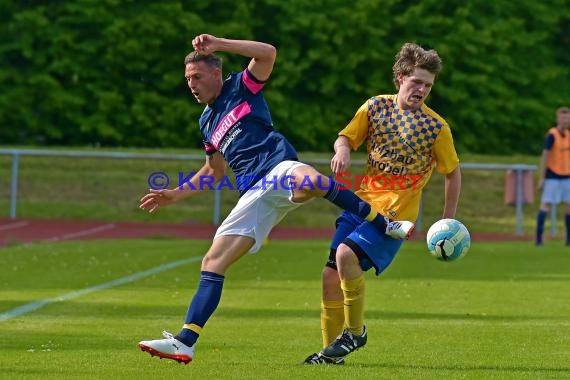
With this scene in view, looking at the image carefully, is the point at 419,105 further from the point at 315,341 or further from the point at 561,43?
the point at 561,43

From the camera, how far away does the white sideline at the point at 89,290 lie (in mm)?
11431

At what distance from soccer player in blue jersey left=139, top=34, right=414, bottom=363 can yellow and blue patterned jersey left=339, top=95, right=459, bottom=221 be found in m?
0.31

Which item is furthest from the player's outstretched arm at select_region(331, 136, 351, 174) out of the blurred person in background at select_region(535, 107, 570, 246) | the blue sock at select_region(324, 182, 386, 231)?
the blurred person in background at select_region(535, 107, 570, 246)

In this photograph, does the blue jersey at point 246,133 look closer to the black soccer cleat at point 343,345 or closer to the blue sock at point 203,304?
the blue sock at point 203,304

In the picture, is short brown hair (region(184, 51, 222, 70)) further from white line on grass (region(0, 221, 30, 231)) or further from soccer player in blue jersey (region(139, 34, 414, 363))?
white line on grass (region(0, 221, 30, 231))

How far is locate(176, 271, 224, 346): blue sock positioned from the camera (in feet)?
26.3

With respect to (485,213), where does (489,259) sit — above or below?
above

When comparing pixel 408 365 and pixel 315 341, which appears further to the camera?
pixel 315 341

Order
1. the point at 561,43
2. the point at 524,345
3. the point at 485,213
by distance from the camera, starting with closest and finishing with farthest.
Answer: the point at 524,345 < the point at 485,213 < the point at 561,43

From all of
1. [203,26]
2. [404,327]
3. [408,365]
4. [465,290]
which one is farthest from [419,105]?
[203,26]

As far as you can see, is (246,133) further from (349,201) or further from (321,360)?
(321,360)

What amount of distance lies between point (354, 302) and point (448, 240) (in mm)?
699

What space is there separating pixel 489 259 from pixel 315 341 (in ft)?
30.9

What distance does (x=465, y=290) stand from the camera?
14.1 meters
